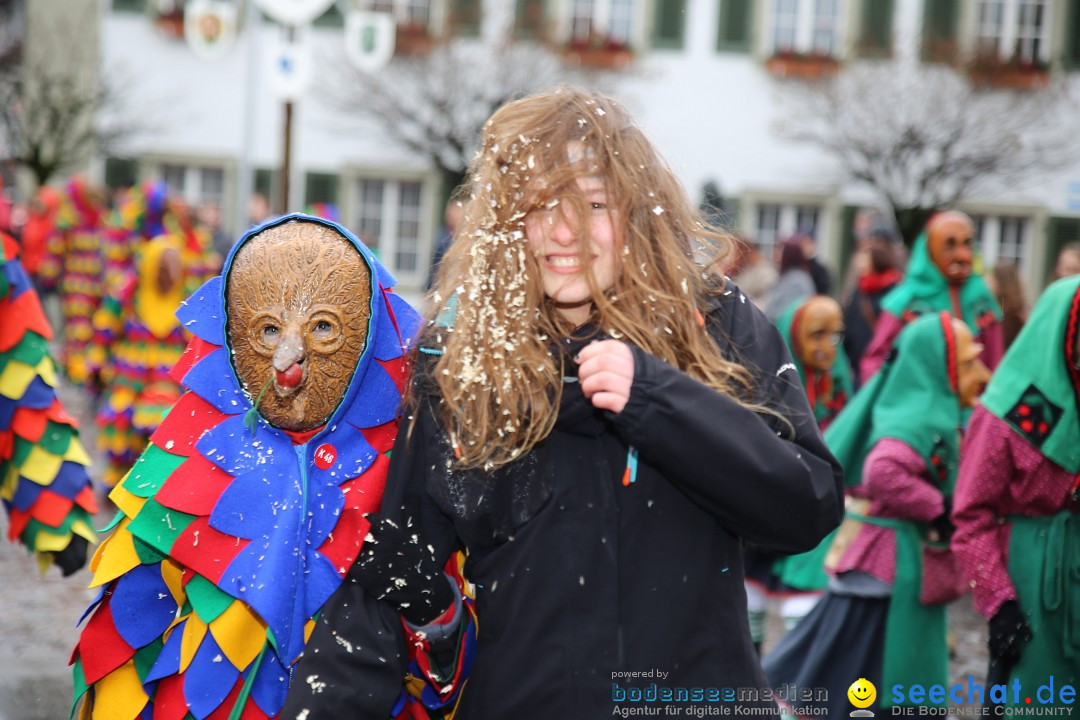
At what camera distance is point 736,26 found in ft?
66.7

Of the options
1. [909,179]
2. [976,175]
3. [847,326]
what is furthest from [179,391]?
[909,179]

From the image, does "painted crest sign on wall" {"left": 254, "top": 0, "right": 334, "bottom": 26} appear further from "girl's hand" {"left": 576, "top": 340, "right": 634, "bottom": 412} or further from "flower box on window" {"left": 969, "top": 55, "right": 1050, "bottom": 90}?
"girl's hand" {"left": 576, "top": 340, "right": 634, "bottom": 412}

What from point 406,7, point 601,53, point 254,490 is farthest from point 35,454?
point 406,7

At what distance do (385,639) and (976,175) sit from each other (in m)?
14.8

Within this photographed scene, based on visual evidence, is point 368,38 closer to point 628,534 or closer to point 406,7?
point 406,7

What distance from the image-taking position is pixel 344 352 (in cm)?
286

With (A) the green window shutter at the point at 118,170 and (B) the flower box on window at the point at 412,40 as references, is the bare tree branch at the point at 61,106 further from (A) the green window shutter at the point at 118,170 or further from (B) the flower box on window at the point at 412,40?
(B) the flower box on window at the point at 412,40

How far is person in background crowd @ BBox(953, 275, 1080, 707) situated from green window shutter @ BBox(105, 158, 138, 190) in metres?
18.7

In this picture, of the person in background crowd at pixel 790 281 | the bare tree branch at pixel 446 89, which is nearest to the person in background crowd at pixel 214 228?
the person in background crowd at pixel 790 281

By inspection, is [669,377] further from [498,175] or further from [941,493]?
[941,493]

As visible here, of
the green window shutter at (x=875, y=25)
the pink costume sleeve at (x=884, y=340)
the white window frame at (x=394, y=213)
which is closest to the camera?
the pink costume sleeve at (x=884, y=340)

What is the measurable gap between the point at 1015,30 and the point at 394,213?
32.0ft

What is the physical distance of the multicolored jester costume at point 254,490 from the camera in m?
2.81

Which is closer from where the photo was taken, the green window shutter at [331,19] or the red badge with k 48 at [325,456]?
the red badge with k 48 at [325,456]
